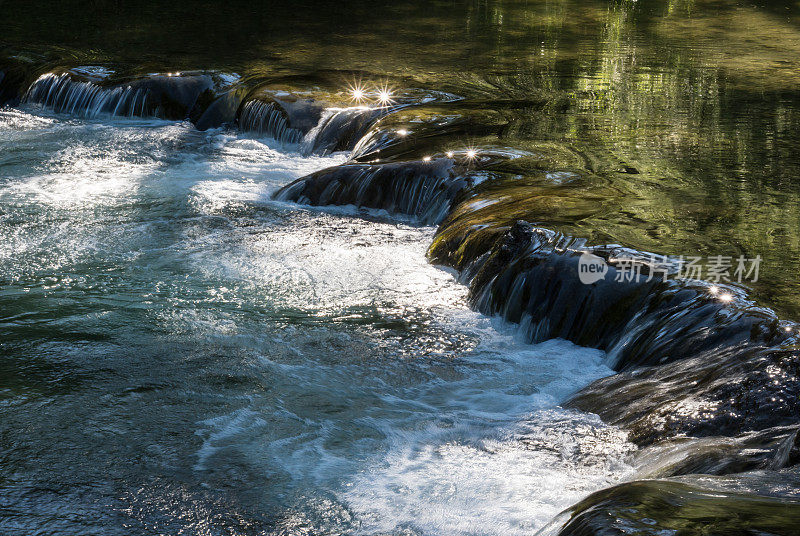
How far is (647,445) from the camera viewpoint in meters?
4.18

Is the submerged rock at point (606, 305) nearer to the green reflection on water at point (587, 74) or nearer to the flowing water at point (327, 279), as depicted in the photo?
the flowing water at point (327, 279)

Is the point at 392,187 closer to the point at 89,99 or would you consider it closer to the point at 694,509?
the point at 694,509

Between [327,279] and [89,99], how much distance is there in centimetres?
770

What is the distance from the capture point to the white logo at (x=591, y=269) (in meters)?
5.48

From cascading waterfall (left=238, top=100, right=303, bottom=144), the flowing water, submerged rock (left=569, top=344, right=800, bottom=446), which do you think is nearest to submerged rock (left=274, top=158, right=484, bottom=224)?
the flowing water

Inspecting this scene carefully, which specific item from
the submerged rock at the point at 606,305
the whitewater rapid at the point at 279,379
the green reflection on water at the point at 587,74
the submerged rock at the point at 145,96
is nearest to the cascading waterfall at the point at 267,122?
the submerged rock at the point at 145,96

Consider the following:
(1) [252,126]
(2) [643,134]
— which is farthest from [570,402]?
(1) [252,126]

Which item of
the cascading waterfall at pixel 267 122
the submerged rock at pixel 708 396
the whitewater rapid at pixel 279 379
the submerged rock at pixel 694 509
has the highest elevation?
the cascading waterfall at pixel 267 122

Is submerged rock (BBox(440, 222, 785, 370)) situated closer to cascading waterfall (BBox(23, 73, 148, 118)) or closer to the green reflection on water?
the green reflection on water

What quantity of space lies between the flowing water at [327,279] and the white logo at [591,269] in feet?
1.29

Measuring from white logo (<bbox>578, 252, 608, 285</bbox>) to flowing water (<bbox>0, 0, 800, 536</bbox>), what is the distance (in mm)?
392

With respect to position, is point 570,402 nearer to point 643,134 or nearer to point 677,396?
point 677,396

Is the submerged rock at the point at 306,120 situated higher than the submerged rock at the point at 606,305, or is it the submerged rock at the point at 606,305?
the submerged rock at the point at 306,120

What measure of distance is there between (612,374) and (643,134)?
472cm
